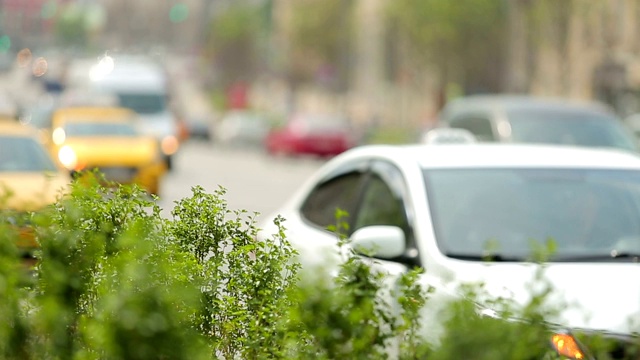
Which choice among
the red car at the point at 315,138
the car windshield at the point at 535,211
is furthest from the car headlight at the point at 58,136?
the red car at the point at 315,138

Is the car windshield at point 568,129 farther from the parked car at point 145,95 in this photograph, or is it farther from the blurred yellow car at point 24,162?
the parked car at point 145,95

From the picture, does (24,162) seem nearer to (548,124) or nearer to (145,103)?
(548,124)

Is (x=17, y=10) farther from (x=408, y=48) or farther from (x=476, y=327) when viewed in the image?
(x=476, y=327)

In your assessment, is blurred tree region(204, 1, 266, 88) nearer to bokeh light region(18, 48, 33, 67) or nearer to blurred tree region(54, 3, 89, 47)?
bokeh light region(18, 48, 33, 67)

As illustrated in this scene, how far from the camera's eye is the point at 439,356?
3.67 metres

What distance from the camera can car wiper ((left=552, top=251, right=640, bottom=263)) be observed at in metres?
6.52

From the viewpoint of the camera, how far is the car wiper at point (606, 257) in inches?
→ 257

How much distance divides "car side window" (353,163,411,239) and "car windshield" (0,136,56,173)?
282 inches

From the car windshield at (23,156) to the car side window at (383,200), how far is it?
715cm

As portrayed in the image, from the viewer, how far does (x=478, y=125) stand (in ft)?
58.0

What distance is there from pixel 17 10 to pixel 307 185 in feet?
532

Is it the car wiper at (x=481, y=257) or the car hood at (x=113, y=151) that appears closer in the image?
the car wiper at (x=481, y=257)

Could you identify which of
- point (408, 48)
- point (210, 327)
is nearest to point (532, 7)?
point (408, 48)

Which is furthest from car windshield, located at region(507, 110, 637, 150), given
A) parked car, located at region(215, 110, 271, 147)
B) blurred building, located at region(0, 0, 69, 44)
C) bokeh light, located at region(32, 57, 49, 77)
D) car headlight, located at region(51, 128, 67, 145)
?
blurred building, located at region(0, 0, 69, 44)
